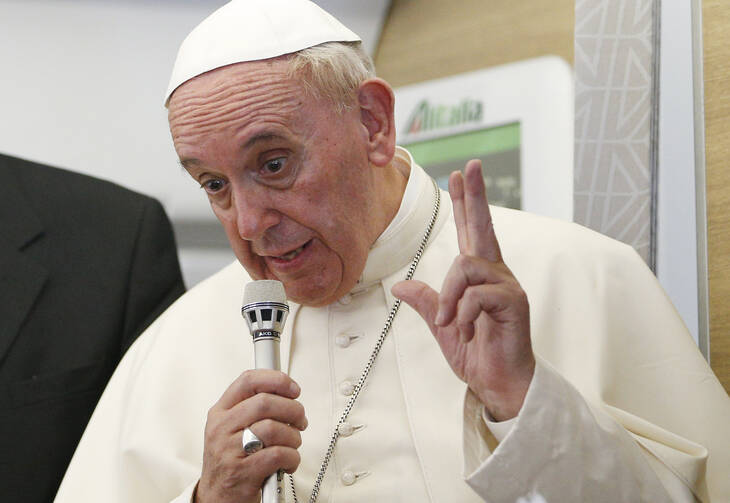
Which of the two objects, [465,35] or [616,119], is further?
[465,35]

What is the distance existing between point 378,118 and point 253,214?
416mm

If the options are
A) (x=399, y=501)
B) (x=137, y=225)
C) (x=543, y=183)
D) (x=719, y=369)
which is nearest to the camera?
(x=399, y=501)

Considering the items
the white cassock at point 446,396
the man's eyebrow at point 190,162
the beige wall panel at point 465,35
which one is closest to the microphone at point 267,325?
the white cassock at point 446,396

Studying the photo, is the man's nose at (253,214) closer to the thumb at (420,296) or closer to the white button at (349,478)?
the thumb at (420,296)

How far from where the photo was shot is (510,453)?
2.13m

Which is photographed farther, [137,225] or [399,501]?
[137,225]

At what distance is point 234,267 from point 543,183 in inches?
39.2

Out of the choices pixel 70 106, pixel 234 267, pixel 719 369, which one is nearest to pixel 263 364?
pixel 234 267

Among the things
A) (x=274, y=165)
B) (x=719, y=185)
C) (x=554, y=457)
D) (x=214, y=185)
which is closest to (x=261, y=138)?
(x=274, y=165)

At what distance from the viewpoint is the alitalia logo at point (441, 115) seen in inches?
147

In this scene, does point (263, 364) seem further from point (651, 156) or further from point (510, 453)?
point (651, 156)

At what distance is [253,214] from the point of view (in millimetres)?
2463

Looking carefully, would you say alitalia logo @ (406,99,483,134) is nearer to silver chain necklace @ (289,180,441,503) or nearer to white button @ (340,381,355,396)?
silver chain necklace @ (289,180,441,503)

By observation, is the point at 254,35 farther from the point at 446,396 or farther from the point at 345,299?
the point at 446,396
